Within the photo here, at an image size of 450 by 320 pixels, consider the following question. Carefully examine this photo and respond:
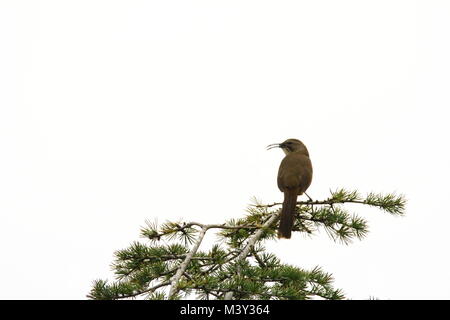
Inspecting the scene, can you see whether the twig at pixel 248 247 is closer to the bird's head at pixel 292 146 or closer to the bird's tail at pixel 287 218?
the bird's tail at pixel 287 218

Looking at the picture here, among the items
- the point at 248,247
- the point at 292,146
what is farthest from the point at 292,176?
the point at 248,247

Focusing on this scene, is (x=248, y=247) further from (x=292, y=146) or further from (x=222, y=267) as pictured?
(x=292, y=146)

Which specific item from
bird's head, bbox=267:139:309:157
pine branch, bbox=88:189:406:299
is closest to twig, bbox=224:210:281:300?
pine branch, bbox=88:189:406:299

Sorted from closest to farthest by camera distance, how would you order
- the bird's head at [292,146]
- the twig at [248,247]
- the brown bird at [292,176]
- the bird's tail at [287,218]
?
the twig at [248,247] < the bird's tail at [287,218] < the brown bird at [292,176] < the bird's head at [292,146]

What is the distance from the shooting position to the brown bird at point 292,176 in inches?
255

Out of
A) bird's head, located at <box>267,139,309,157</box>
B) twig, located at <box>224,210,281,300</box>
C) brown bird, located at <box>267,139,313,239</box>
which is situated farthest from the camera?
bird's head, located at <box>267,139,309,157</box>

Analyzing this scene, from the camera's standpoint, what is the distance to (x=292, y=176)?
8.06 meters

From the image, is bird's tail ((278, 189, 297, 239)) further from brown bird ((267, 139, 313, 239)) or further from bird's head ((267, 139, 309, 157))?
bird's head ((267, 139, 309, 157))

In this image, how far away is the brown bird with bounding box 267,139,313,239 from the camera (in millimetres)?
6484

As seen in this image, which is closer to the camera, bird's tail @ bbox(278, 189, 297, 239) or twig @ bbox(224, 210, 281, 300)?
twig @ bbox(224, 210, 281, 300)

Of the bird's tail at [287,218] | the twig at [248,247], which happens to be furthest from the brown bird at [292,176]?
the twig at [248,247]
